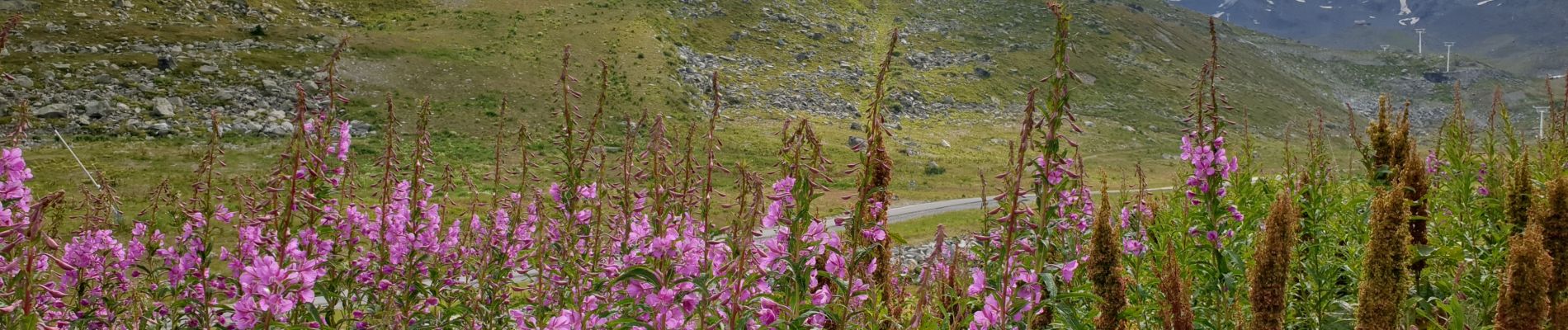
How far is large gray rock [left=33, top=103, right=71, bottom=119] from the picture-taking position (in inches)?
1292

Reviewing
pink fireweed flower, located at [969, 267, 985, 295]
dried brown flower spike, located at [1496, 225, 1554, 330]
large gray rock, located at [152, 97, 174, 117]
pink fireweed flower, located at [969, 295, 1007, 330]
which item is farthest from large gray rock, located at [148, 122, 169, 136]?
dried brown flower spike, located at [1496, 225, 1554, 330]

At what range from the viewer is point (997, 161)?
50500 millimetres

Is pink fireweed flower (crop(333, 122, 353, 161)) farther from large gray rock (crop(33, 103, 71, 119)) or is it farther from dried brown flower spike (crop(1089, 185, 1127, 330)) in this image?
large gray rock (crop(33, 103, 71, 119))

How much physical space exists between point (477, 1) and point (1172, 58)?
7585cm

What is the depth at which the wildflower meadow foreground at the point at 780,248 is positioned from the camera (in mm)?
2346

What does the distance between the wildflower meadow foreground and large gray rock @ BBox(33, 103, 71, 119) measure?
3919 cm

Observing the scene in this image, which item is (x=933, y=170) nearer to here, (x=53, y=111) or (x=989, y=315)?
(x=53, y=111)

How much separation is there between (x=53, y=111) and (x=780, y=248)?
143ft

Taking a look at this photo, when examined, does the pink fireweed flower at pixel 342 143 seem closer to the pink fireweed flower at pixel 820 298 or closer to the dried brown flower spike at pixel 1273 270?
the pink fireweed flower at pixel 820 298

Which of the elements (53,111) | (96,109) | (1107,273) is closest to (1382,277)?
(1107,273)

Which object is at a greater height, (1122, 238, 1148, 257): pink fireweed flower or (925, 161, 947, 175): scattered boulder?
(1122, 238, 1148, 257): pink fireweed flower

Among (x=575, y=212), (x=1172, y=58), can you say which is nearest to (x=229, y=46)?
(x=575, y=212)

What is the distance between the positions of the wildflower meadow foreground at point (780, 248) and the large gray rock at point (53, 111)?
39.2 m

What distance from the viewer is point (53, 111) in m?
33.2
